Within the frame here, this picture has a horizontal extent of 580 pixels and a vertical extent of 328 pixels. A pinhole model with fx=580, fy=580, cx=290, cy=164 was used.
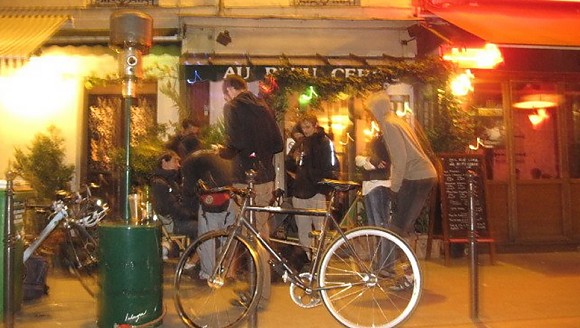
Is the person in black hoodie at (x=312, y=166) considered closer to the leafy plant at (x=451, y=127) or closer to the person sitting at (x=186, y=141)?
the person sitting at (x=186, y=141)

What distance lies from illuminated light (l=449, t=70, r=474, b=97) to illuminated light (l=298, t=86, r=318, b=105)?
2053 mm

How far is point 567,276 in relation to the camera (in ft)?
23.1

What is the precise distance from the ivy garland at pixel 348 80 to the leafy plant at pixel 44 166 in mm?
3422

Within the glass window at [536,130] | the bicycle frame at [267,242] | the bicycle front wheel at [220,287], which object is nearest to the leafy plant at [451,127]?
the glass window at [536,130]

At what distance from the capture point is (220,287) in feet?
15.5

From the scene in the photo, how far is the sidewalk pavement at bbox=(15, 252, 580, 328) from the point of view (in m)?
5.17

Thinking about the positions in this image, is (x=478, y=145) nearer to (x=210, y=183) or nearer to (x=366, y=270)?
(x=210, y=183)

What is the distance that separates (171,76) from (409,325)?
587 centimetres

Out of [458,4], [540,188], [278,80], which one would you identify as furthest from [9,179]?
[540,188]

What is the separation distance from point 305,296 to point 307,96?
14.3 feet

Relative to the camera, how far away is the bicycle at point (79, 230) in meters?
5.60

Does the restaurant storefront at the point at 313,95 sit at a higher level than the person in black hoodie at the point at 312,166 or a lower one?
higher

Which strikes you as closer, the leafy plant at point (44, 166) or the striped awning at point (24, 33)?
Result: the striped awning at point (24, 33)

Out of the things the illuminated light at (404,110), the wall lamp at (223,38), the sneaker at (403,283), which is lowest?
the sneaker at (403,283)
